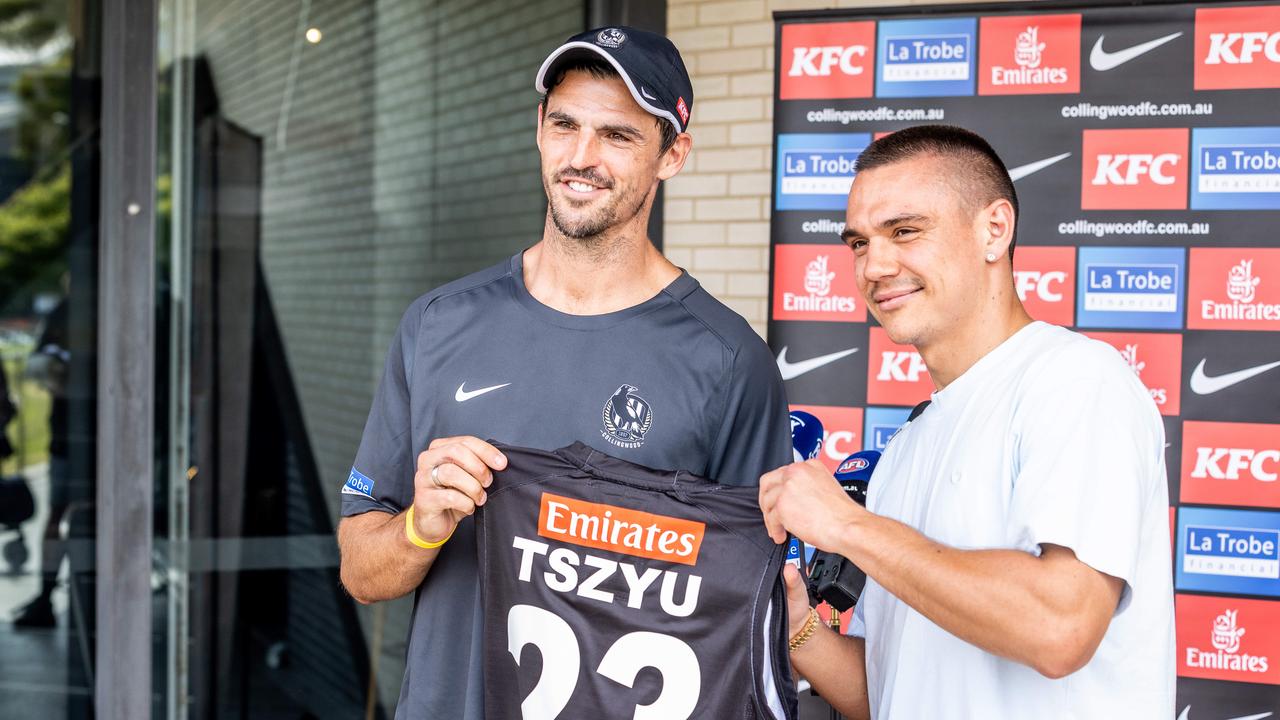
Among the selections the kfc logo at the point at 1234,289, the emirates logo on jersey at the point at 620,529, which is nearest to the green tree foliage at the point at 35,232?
the emirates logo on jersey at the point at 620,529

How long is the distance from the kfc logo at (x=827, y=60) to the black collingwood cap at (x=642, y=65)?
5.60 ft

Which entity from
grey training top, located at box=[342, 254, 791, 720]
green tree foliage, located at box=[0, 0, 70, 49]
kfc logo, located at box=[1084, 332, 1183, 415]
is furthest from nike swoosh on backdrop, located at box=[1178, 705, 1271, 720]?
green tree foliage, located at box=[0, 0, 70, 49]

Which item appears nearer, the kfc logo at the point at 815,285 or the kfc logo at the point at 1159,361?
the kfc logo at the point at 1159,361

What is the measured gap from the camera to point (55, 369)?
3242 millimetres

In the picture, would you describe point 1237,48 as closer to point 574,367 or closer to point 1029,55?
point 1029,55

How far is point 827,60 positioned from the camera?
343 cm

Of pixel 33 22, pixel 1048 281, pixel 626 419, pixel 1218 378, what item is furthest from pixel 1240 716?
pixel 33 22

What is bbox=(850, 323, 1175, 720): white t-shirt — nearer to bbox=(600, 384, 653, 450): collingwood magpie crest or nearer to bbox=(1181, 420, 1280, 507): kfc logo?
bbox=(600, 384, 653, 450): collingwood magpie crest

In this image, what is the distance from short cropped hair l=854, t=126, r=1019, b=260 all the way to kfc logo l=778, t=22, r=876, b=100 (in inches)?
72.7

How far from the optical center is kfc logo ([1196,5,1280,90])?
10.1 ft

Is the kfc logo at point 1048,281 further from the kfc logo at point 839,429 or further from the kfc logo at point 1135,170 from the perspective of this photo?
the kfc logo at point 839,429

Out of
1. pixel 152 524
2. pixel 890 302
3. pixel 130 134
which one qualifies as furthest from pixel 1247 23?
pixel 152 524

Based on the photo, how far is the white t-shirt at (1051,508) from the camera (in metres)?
1.37

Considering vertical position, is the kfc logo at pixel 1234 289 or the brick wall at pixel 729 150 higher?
the brick wall at pixel 729 150
